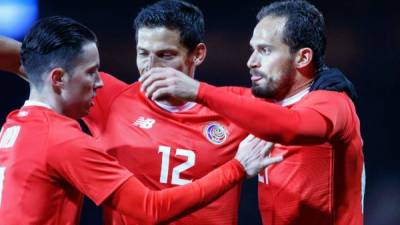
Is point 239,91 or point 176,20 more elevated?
point 176,20

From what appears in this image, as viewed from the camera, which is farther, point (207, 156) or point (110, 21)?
point (110, 21)

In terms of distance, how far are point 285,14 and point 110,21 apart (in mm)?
2009

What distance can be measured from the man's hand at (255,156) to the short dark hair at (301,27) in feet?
1.32

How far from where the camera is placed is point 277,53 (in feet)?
7.19

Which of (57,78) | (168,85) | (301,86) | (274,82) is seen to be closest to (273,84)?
(274,82)

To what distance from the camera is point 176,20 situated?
2.43 metres

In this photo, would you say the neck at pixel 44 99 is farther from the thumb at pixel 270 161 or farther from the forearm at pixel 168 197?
the thumb at pixel 270 161

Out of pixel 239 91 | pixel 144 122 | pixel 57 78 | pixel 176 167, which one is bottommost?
pixel 176 167

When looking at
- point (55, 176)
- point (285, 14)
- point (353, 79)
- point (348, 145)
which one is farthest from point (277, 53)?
point (353, 79)

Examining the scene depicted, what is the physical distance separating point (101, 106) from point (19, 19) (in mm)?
1855

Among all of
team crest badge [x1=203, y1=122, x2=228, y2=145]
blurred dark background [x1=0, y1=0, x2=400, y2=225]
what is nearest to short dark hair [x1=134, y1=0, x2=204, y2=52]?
team crest badge [x1=203, y1=122, x2=228, y2=145]

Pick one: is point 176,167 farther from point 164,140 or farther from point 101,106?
point 101,106

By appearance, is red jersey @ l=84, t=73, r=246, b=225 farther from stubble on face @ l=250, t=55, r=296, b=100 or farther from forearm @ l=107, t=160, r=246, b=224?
forearm @ l=107, t=160, r=246, b=224

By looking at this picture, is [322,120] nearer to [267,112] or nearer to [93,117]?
[267,112]
